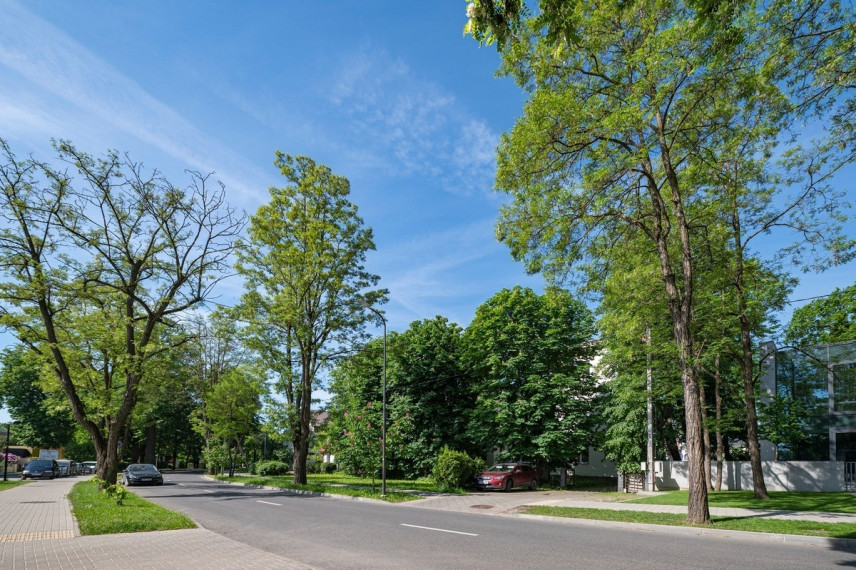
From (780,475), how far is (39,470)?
5170 cm

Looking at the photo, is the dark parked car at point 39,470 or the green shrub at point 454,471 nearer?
the green shrub at point 454,471

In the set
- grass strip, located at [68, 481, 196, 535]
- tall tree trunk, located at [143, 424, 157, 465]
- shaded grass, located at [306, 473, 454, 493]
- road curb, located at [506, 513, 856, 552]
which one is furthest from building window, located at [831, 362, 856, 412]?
tall tree trunk, located at [143, 424, 157, 465]

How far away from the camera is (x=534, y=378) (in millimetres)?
28969

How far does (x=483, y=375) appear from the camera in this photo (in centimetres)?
3228

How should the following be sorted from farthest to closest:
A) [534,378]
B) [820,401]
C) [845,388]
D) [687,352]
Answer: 1. [534,378]
2. [820,401]
3. [845,388]
4. [687,352]

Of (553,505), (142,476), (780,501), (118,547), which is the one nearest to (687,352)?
(780,501)

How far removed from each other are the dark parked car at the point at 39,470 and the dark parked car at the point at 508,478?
37.7m

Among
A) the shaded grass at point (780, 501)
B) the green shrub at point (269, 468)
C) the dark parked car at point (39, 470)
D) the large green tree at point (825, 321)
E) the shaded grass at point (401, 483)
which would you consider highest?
the large green tree at point (825, 321)

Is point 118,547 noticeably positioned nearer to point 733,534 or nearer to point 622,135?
point 733,534

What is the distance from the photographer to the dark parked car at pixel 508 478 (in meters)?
25.1

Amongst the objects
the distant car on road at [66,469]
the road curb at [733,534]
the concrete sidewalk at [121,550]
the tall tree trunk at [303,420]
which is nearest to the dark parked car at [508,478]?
the tall tree trunk at [303,420]

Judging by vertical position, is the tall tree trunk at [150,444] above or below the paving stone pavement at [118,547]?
below

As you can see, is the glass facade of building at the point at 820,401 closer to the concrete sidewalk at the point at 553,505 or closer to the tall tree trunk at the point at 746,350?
the tall tree trunk at the point at 746,350

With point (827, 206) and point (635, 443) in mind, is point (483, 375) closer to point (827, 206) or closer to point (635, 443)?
point (635, 443)
